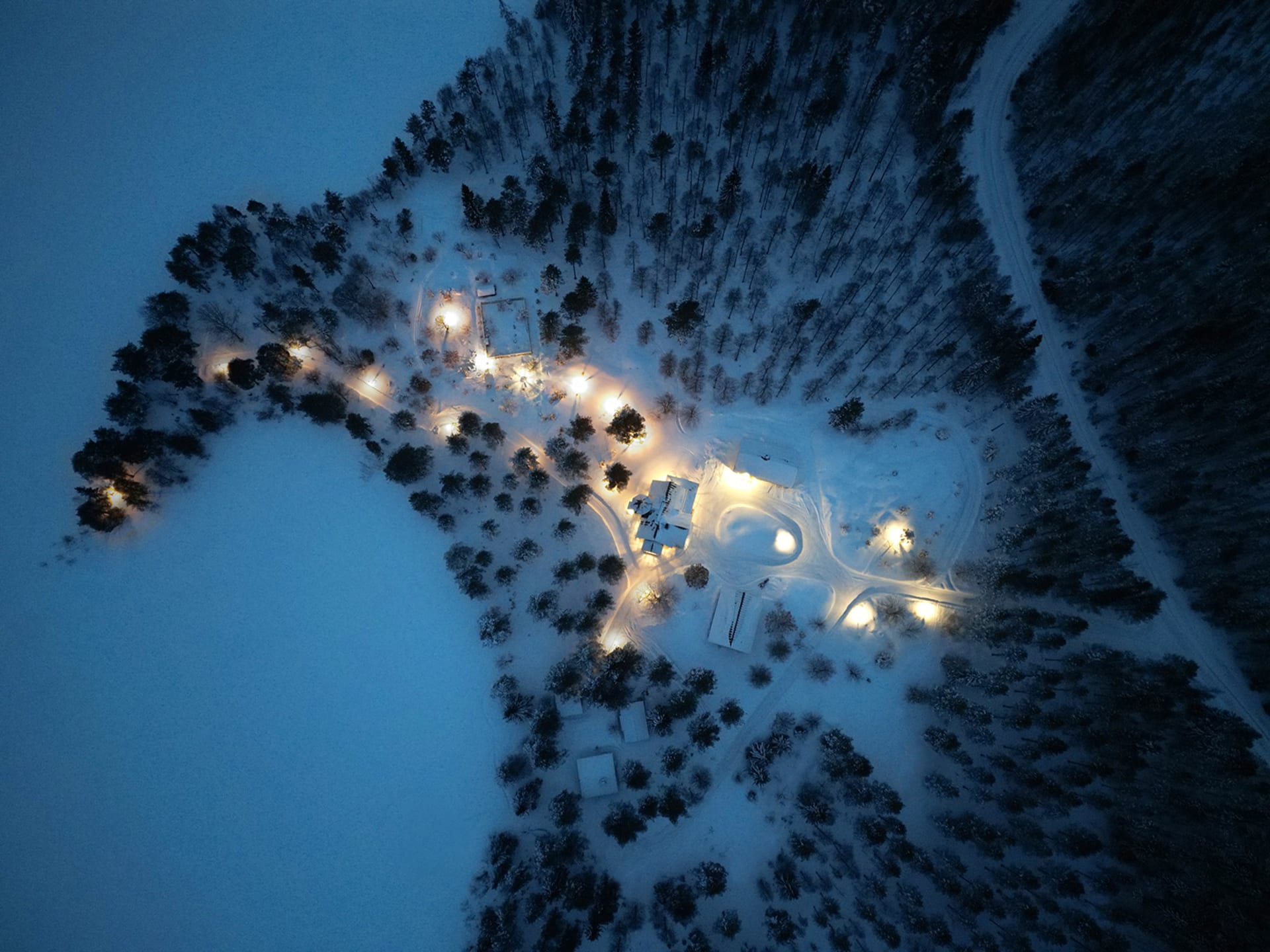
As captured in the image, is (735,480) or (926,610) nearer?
(926,610)

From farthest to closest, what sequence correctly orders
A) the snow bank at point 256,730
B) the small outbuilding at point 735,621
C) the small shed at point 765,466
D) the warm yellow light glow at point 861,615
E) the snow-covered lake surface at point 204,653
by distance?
the small shed at point 765,466, the warm yellow light glow at point 861,615, the small outbuilding at point 735,621, the snow-covered lake surface at point 204,653, the snow bank at point 256,730

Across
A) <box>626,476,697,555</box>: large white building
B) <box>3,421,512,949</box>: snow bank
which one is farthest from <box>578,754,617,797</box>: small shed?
<box>626,476,697,555</box>: large white building

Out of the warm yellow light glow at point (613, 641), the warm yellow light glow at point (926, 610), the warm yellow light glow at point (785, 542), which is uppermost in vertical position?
the warm yellow light glow at point (785, 542)

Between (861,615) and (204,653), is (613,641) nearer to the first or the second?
(861,615)

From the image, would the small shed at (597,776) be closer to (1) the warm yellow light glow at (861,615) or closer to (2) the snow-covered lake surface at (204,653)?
(2) the snow-covered lake surface at (204,653)

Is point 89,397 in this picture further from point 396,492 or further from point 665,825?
point 665,825

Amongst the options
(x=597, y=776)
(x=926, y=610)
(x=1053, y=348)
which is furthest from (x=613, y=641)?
(x=1053, y=348)

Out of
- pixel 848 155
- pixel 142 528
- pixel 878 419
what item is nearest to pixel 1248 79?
pixel 848 155

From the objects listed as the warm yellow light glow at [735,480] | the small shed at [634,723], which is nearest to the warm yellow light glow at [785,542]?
the warm yellow light glow at [735,480]
